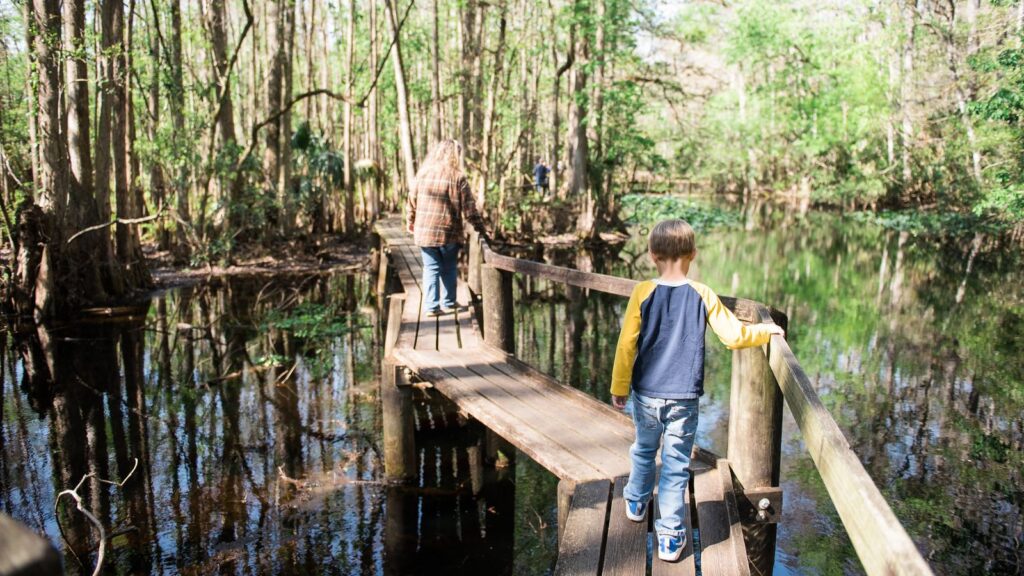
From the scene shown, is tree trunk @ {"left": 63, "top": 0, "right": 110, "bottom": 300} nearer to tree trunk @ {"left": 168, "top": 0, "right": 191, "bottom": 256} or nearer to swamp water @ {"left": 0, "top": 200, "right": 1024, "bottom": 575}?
swamp water @ {"left": 0, "top": 200, "right": 1024, "bottom": 575}

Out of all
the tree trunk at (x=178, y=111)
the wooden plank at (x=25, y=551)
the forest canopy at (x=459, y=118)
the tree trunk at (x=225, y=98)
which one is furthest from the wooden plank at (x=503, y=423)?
the tree trunk at (x=225, y=98)

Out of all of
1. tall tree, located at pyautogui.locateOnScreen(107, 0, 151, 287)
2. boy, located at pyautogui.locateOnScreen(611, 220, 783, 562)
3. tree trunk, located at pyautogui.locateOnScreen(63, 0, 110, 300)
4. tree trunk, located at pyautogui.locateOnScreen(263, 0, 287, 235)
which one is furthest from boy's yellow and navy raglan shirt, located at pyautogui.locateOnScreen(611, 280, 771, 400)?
tree trunk, located at pyautogui.locateOnScreen(263, 0, 287, 235)

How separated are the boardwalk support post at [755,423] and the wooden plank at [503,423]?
703 millimetres

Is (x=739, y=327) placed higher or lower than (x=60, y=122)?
lower

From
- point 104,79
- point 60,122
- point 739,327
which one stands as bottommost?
point 739,327

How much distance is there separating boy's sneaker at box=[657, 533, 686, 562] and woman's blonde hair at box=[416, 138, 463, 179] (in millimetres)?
4573

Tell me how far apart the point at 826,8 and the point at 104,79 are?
3092 centimetres

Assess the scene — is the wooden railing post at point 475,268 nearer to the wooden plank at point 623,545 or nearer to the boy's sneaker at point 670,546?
the wooden plank at point 623,545

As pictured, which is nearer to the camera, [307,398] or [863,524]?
[863,524]

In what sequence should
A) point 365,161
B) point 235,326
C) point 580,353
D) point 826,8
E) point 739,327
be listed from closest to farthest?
point 739,327
point 580,353
point 235,326
point 365,161
point 826,8

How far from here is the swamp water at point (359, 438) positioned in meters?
5.38

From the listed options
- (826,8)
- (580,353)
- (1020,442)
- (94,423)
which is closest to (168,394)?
(94,423)

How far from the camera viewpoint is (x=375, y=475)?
655 centimetres

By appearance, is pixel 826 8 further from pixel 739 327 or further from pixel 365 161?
pixel 739 327
